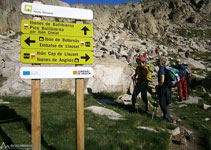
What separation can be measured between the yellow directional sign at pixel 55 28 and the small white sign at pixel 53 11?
0.18 m

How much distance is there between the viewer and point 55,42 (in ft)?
12.9

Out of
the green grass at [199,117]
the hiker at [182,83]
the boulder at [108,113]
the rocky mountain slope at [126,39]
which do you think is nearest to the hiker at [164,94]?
the green grass at [199,117]

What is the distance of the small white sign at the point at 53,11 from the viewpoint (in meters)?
3.77

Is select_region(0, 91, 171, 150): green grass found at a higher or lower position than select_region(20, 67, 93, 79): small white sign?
lower

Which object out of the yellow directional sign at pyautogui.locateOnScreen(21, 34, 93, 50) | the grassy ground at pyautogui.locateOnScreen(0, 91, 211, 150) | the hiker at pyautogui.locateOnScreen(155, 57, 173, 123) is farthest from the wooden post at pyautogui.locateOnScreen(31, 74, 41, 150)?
the hiker at pyautogui.locateOnScreen(155, 57, 173, 123)

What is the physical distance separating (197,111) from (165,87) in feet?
11.6

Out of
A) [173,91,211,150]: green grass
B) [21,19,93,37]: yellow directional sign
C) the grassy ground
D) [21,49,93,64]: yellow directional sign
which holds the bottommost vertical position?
[173,91,211,150]: green grass

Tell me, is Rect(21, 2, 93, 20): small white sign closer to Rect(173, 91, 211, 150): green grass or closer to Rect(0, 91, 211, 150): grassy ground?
Rect(0, 91, 211, 150): grassy ground

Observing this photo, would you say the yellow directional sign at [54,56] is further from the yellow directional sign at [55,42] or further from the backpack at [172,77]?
the backpack at [172,77]

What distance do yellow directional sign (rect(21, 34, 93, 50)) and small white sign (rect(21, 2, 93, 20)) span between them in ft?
1.61

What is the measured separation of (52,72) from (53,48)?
53cm

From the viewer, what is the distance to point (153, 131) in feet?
19.6

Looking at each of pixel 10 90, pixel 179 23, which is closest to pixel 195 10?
pixel 179 23

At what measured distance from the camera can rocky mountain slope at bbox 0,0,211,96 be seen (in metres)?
12.7
